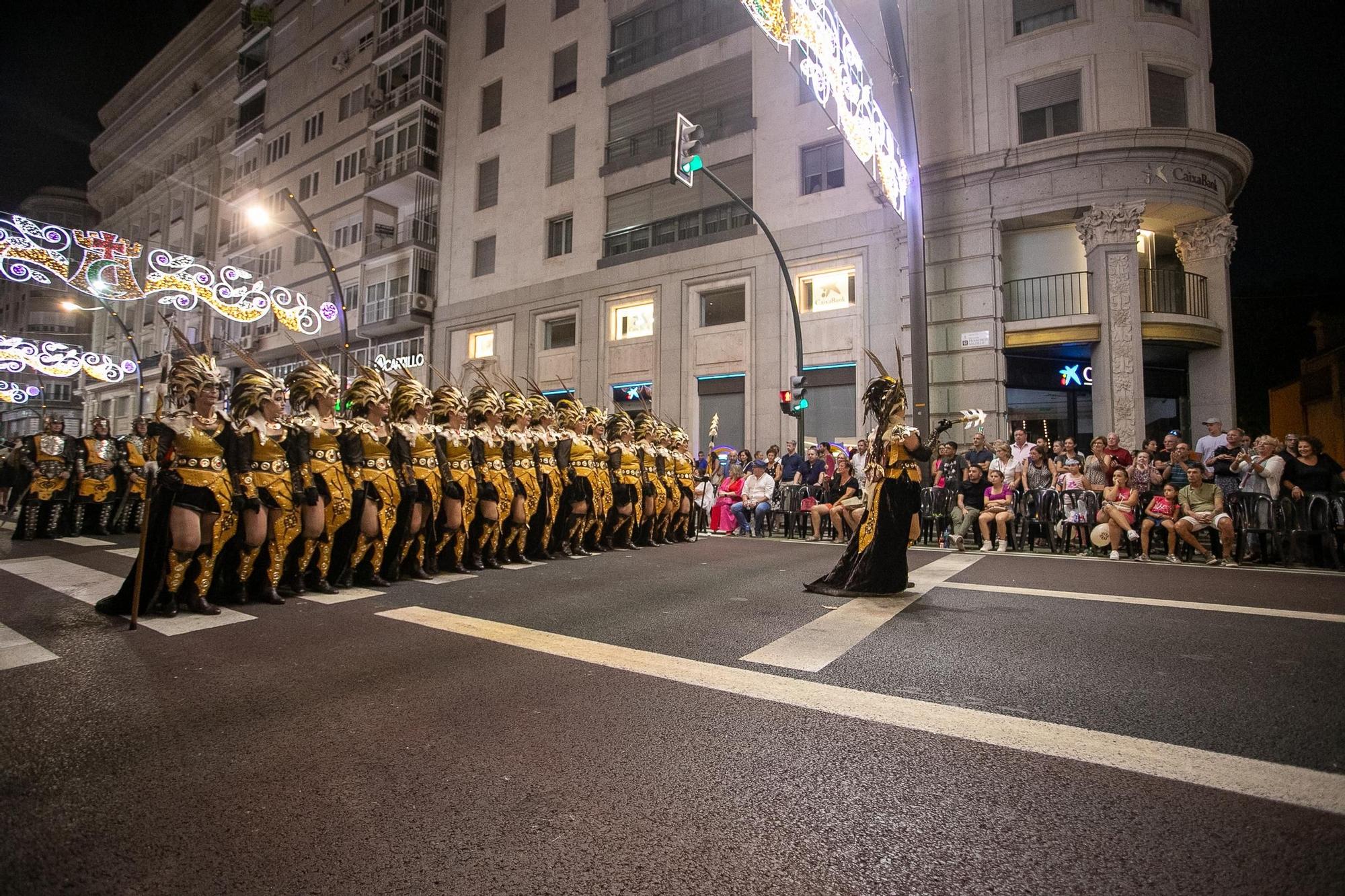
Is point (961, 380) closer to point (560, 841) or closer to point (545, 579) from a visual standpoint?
point (545, 579)

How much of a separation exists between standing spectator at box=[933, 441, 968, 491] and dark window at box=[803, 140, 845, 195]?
9.77 m

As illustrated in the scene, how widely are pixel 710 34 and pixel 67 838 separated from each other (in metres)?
25.1

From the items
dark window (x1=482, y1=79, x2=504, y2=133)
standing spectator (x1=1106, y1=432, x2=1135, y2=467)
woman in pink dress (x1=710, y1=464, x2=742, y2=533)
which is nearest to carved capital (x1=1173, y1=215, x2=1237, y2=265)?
standing spectator (x1=1106, y1=432, x2=1135, y2=467)

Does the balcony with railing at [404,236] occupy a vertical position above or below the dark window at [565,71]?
below

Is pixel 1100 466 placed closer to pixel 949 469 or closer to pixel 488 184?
pixel 949 469

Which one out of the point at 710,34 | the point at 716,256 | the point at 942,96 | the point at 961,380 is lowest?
the point at 961,380

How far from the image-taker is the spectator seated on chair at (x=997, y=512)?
10719 millimetres

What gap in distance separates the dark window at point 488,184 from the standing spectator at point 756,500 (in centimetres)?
1901

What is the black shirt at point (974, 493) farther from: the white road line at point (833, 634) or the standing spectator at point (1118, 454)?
the white road line at point (833, 634)

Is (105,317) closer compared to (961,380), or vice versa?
(961,380)

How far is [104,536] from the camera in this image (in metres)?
12.3

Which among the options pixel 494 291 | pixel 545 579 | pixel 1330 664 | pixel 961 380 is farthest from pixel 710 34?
pixel 1330 664

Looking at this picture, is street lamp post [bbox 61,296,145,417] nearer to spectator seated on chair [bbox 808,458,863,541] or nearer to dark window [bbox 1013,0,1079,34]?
spectator seated on chair [bbox 808,458,863,541]

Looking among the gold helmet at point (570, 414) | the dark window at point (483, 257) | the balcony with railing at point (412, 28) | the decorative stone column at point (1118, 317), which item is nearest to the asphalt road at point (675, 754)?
the gold helmet at point (570, 414)
